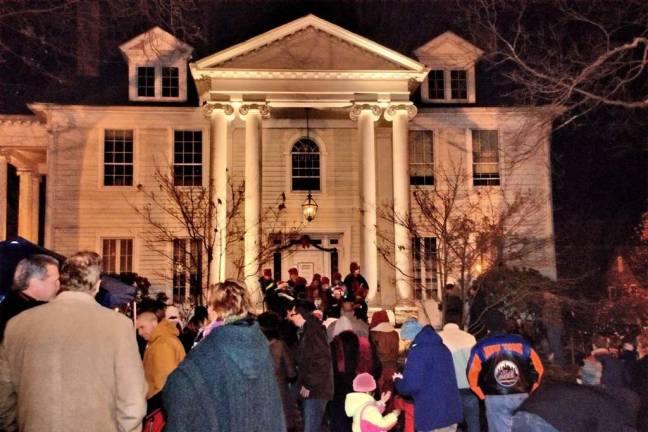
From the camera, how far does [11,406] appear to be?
4.66 meters

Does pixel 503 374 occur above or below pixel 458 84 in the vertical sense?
below

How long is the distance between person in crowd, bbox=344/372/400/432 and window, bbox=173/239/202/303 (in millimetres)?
14460

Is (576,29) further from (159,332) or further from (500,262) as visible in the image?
(159,332)

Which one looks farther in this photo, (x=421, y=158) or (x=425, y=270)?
(x=421, y=158)

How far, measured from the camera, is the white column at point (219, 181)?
2091 centimetres

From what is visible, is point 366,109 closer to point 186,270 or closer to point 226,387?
point 186,270

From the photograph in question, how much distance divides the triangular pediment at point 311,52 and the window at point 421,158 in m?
4.11

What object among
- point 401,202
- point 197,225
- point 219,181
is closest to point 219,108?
point 219,181

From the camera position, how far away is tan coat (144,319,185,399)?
266 inches

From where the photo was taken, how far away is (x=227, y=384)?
3.96 metres

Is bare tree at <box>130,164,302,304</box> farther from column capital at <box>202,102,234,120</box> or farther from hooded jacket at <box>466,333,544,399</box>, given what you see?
hooded jacket at <box>466,333,544,399</box>

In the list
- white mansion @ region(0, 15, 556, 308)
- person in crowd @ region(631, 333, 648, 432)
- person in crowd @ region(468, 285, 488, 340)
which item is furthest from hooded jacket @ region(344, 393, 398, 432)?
white mansion @ region(0, 15, 556, 308)

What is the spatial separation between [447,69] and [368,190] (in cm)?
712

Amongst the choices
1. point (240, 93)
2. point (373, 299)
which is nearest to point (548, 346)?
point (373, 299)
